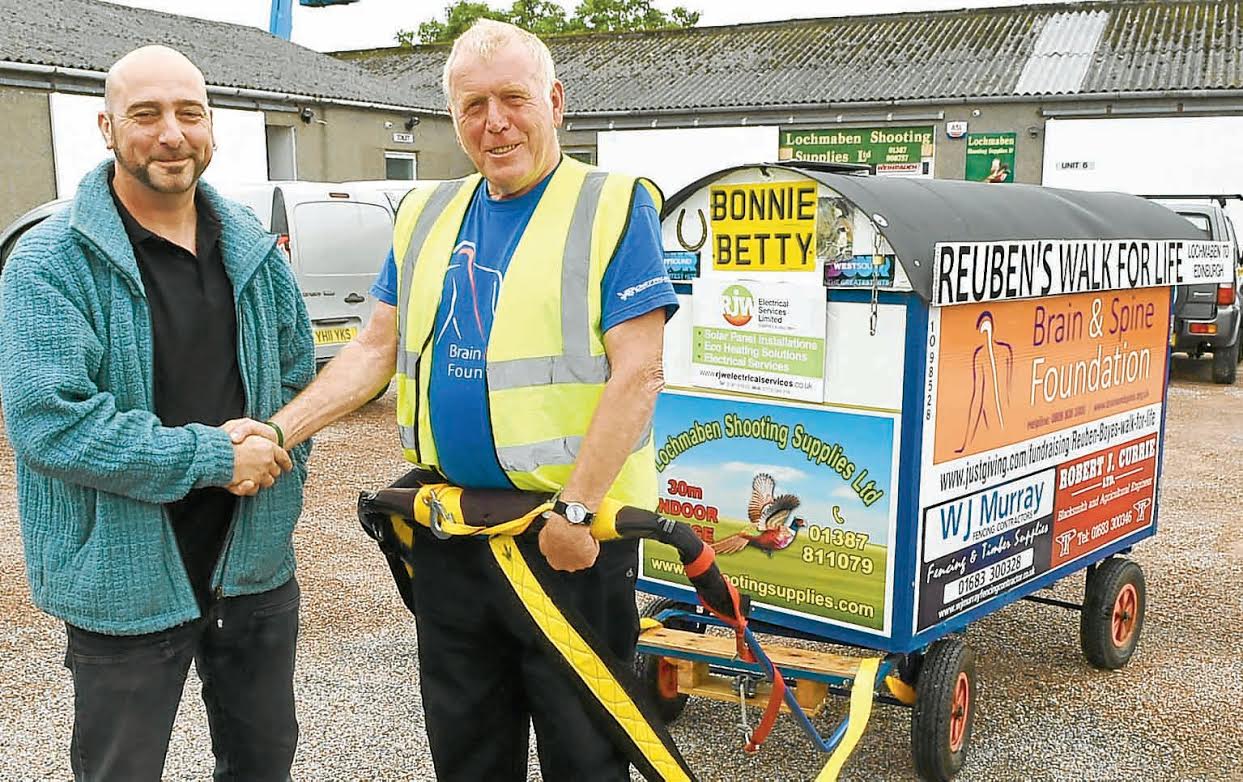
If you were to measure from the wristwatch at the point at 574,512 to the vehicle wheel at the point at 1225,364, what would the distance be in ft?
41.2

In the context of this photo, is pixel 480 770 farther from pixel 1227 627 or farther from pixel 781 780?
pixel 1227 627

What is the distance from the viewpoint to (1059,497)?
166 inches

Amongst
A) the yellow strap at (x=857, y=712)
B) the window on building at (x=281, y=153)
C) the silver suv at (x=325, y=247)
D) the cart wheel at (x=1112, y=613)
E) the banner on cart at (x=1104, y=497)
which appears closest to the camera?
the yellow strap at (x=857, y=712)

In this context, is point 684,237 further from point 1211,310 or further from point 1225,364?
point 1225,364

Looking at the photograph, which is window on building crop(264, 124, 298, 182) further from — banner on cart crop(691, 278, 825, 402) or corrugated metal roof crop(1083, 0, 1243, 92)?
banner on cart crop(691, 278, 825, 402)

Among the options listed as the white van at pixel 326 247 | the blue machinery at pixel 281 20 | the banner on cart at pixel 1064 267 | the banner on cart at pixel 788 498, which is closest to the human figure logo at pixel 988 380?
the banner on cart at pixel 1064 267

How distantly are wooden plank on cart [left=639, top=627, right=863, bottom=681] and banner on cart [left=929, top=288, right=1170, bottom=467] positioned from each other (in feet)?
2.16

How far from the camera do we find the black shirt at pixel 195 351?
249 cm

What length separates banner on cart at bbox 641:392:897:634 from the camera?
141 inches

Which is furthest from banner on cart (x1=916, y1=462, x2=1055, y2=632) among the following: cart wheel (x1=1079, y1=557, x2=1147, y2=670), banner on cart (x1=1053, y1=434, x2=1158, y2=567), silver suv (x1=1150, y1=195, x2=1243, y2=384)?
silver suv (x1=1150, y1=195, x2=1243, y2=384)

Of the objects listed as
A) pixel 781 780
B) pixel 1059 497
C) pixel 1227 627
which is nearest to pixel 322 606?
pixel 781 780

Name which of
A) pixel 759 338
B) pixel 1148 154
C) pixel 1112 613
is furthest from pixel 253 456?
pixel 1148 154

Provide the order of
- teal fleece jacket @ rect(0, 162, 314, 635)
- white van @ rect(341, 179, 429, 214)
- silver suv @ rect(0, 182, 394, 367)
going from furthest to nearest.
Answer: white van @ rect(341, 179, 429, 214)
silver suv @ rect(0, 182, 394, 367)
teal fleece jacket @ rect(0, 162, 314, 635)

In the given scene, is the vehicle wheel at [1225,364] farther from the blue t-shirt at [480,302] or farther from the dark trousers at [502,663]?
the blue t-shirt at [480,302]
